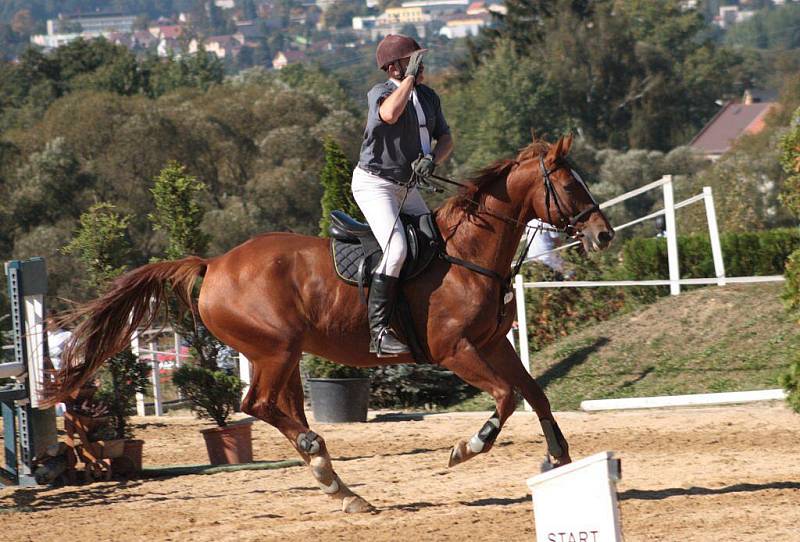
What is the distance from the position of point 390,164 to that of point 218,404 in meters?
3.08

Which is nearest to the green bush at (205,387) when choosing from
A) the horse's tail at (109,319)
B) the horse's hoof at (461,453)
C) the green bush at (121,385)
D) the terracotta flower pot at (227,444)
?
the terracotta flower pot at (227,444)

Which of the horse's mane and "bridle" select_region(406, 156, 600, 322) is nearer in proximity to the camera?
→ "bridle" select_region(406, 156, 600, 322)

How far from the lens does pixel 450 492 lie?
849cm

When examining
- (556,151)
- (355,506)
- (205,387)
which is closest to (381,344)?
(355,506)

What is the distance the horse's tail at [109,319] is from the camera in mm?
8828

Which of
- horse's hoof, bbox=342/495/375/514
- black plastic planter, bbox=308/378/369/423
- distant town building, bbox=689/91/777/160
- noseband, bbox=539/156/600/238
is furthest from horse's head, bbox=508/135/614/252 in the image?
distant town building, bbox=689/91/777/160

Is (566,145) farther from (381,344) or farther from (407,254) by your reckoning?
(381,344)

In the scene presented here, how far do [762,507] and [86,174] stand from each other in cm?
4122

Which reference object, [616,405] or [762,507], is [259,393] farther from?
[616,405]

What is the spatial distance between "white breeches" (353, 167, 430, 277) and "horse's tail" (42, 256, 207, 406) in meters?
1.41

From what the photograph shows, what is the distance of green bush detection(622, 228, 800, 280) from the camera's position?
17.4 m

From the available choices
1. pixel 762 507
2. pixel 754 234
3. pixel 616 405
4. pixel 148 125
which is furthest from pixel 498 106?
pixel 762 507

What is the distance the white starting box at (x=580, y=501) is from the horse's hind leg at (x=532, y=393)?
2656 mm

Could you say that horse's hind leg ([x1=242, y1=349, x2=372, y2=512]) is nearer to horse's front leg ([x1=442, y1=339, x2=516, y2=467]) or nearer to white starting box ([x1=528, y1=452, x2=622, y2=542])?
horse's front leg ([x1=442, y1=339, x2=516, y2=467])
